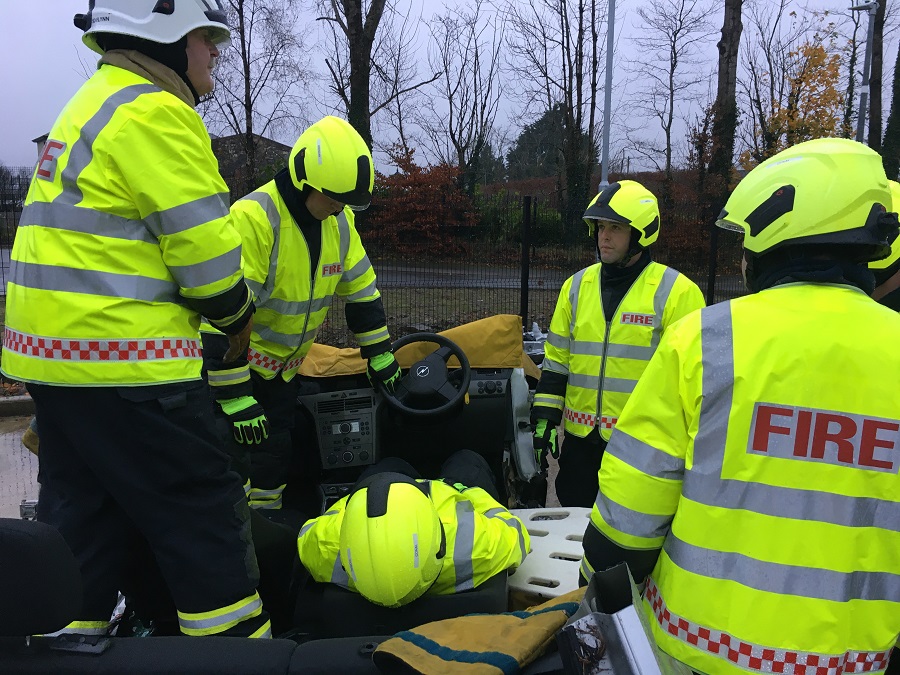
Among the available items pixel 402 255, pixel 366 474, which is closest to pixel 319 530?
pixel 366 474

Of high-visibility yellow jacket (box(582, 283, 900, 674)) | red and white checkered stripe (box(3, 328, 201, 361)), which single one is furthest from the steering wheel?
high-visibility yellow jacket (box(582, 283, 900, 674))

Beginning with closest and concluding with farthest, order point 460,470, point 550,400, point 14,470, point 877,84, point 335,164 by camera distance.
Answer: point 335,164 < point 460,470 < point 550,400 < point 14,470 < point 877,84

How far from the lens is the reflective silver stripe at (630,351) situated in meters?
3.34

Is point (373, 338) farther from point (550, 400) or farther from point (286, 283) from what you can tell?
point (550, 400)

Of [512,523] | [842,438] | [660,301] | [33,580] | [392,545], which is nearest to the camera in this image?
[33,580]

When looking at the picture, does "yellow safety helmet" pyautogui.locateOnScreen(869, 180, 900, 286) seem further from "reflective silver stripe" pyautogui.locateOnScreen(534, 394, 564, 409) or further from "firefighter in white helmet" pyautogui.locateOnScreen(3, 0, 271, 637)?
"firefighter in white helmet" pyautogui.locateOnScreen(3, 0, 271, 637)

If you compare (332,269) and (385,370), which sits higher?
(332,269)

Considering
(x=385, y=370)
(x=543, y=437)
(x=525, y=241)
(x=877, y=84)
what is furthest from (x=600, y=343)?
(x=877, y=84)

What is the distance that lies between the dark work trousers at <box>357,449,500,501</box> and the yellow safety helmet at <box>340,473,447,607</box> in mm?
971

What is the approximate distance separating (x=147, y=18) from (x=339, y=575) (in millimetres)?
1861

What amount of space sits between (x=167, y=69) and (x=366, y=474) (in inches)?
73.4

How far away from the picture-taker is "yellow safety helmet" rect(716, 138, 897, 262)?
1.48m

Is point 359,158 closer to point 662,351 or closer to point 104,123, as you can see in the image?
point 104,123

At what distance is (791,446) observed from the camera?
1447mm
